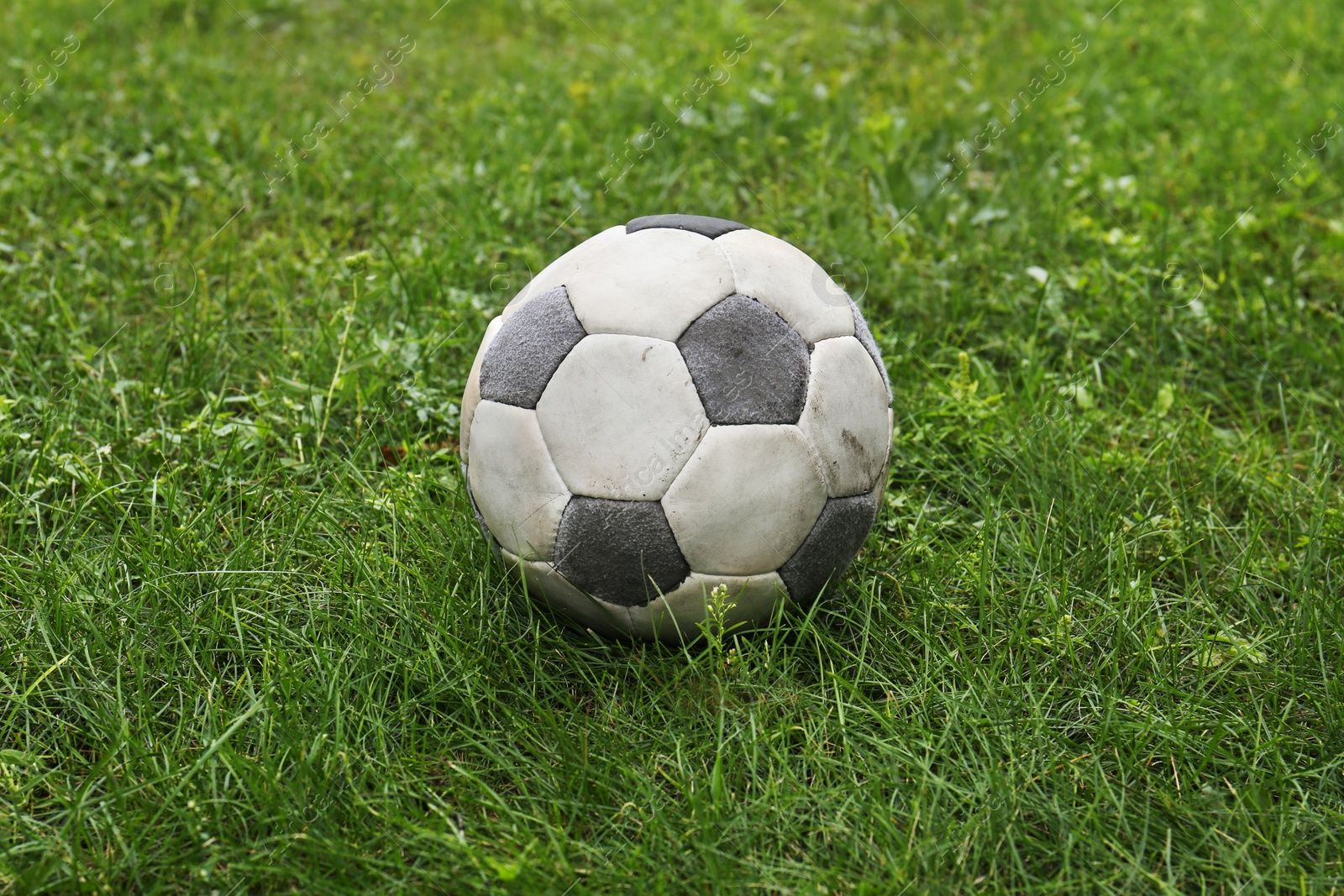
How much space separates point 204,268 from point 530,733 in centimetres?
238

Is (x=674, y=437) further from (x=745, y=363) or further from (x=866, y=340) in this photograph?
(x=866, y=340)

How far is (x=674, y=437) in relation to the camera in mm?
1994

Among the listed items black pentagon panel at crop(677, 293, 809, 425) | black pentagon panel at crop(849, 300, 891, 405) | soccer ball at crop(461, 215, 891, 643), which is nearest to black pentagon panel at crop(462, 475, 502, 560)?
soccer ball at crop(461, 215, 891, 643)

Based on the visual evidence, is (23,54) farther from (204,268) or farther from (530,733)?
(530,733)

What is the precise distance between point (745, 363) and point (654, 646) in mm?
652

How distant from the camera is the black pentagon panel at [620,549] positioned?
2004 mm

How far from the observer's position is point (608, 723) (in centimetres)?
209

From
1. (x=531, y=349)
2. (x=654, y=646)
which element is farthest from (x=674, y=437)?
(x=654, y=646)

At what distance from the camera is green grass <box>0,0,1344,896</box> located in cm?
183

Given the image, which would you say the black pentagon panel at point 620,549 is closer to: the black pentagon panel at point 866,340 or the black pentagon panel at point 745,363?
the black pentagon panel at point 745,363

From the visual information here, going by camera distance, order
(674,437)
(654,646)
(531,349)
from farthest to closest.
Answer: (654,646)
(531,349)
(674,437)

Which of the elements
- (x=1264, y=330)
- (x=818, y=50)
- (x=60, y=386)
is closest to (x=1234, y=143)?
(x=1264, y=330)

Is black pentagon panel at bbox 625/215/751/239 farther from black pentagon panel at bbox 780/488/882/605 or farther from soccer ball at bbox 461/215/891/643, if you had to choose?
black pentagon panel at bbox 780/488/882/605

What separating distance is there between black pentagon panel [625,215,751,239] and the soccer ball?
0.18ft
